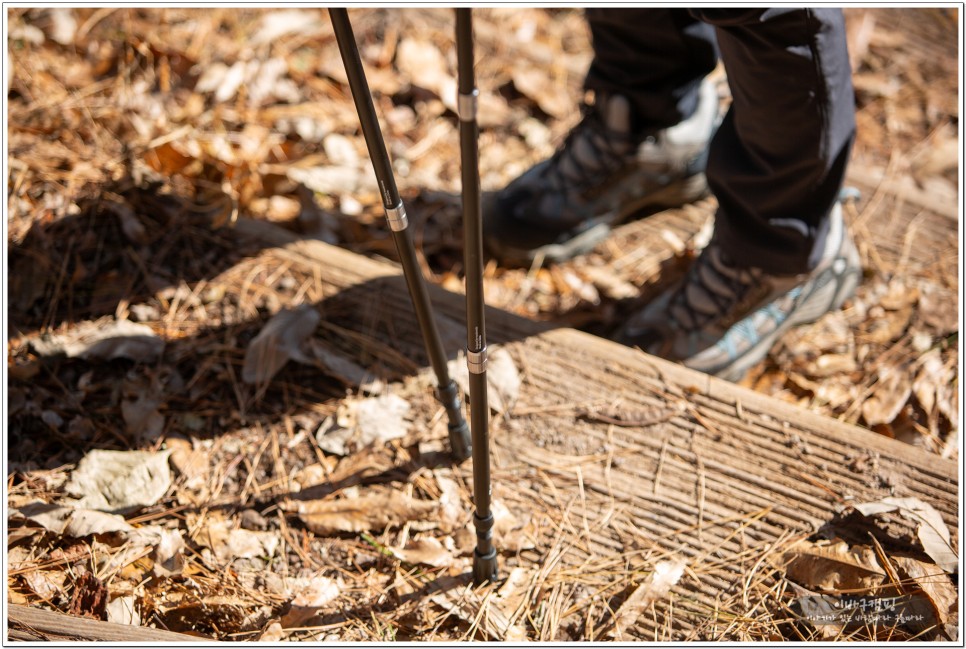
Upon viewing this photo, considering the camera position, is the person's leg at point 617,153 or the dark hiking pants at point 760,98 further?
the person's leg at point 617,153

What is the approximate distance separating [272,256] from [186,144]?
1.55 ft

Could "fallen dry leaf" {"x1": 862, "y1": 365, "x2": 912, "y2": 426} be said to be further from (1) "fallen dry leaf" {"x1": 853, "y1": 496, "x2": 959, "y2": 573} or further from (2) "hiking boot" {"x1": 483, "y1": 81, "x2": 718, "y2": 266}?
(2) "hiking boot" {"x1": 483, "y1": 81, "x2": 718, "y2": 266}

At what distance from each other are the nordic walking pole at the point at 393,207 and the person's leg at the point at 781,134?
2.17ft

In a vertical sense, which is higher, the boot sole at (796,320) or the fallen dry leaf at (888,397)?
the boot sole at (796,320)

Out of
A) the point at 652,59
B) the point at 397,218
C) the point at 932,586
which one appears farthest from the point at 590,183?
the point at 932,586

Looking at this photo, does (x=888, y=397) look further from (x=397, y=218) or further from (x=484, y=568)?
(x=397, y=218)

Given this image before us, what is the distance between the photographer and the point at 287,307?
165 cm

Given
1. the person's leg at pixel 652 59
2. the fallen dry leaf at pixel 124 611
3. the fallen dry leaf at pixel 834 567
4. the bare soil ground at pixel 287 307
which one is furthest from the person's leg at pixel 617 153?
the fallen dry leaf at pixel 124 611

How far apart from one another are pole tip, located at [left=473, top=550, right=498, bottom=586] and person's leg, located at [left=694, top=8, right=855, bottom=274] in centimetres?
87

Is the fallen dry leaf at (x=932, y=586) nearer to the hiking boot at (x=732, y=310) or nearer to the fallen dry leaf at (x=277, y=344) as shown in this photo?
the hiking boot at (x=732, y=310)

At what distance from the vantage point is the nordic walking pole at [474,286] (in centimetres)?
76

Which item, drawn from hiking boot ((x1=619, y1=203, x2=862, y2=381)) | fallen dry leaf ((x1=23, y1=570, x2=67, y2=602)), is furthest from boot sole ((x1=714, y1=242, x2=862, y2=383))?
fallen dry leaf ((x1=23, y1=570, x2=67, y2=602))

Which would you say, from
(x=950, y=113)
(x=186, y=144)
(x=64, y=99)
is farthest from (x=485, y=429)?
(x=950, y=113)

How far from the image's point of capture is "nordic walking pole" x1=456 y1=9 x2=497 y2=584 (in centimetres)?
76
